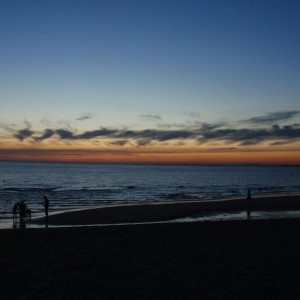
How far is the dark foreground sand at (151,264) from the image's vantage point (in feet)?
29.8

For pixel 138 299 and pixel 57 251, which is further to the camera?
pixel 57 251

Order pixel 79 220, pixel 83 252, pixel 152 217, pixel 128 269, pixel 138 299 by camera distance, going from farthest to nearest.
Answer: pixel 152 217 → pixel 79 220 → pixel 83 252 → pixel 128 269 → pixel 138 299

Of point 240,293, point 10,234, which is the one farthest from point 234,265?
point 10,234

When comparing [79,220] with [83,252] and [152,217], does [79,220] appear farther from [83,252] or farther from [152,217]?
[83,252]

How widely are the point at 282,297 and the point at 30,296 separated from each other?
5820mm

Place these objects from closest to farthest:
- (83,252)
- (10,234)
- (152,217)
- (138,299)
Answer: (138,299) → (83,252) → (10,234) → (152,217)

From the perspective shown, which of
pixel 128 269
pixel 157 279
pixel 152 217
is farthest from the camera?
pixel 152 217

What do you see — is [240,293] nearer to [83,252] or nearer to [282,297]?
[282,297]

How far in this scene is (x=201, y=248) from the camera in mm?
14492

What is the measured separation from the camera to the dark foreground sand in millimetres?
9078

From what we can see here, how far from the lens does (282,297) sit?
8531mm

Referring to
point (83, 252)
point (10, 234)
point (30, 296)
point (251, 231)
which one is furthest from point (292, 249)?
point (10, 234)

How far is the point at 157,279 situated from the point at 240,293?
2.32 meters

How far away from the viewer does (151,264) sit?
11852mm
